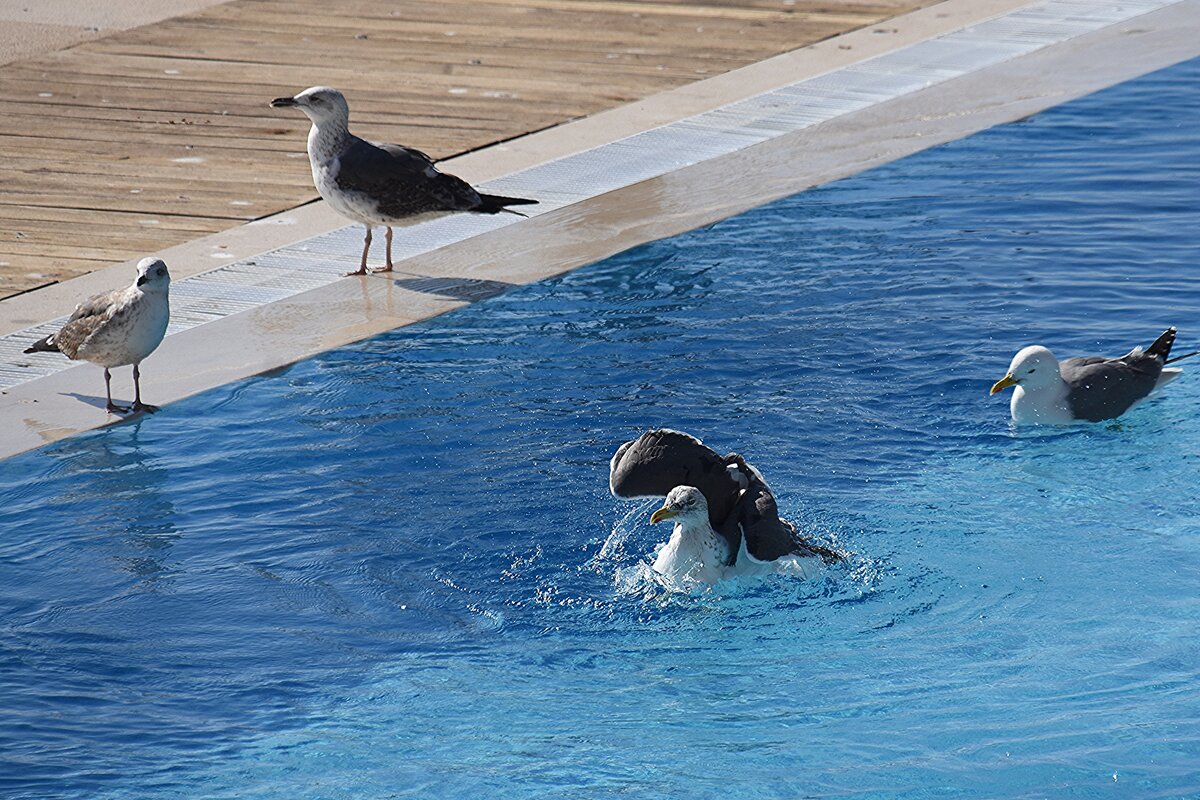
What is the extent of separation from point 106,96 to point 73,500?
639cm

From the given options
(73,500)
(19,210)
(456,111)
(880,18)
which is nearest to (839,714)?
(73,500)

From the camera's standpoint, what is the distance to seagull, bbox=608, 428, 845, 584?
639cm

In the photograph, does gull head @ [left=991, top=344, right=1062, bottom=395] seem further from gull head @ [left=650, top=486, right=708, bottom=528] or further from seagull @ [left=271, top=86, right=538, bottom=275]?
seagull @ [left=271, top=86, right=538, bottom=275]

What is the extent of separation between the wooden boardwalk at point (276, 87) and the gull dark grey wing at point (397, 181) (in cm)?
132

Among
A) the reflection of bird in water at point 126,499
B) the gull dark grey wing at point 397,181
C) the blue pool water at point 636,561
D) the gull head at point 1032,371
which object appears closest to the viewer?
the blue pool water at point 636,561

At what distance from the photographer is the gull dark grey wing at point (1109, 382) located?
7.89 meters

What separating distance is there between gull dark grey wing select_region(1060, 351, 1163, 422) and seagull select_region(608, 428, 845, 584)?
6.33 ft

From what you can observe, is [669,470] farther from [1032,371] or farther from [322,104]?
[322,104]

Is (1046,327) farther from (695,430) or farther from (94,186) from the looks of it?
(94,186)

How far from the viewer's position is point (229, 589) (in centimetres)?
661

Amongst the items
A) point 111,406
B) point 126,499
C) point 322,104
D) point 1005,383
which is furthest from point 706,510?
point 322,104

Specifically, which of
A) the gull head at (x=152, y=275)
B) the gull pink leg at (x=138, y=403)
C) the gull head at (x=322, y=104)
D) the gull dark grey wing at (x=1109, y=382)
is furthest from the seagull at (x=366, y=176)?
the gull dark grey wing at (x=1109, y=382)

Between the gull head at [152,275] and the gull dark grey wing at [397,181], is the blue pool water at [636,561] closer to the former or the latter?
the gull head at [152,275]

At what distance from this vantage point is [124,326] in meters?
7.83
